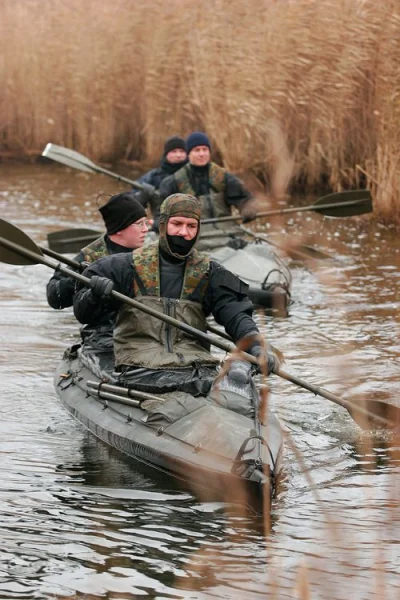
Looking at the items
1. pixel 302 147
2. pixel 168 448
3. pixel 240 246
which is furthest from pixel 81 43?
pixel 168 448

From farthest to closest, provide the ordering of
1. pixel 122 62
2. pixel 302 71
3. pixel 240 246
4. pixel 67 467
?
pixel 122 62, pixel 302 71, pixel 240 246, pixel 67 467

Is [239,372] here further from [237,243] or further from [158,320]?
[237,243]

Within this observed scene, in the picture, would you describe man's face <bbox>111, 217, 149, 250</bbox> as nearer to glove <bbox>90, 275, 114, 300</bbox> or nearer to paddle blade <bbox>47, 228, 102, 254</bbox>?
glove <bbox>90, 275, 114, 300</bbox>

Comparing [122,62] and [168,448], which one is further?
[122,62]

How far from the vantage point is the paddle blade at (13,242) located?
747 cm

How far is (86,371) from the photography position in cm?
830

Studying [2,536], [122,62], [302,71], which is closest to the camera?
[2,536]

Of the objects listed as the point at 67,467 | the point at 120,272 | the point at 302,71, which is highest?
the point at 302,71

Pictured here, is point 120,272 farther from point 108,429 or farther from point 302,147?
point 302,147

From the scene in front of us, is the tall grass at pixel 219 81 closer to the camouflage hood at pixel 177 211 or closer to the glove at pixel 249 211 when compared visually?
the glove at pixel 249 211

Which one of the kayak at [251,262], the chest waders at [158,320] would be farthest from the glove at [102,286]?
the kayak at [251,262]

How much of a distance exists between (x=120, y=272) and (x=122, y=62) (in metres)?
12.0

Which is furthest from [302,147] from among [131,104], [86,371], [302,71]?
[86,371]

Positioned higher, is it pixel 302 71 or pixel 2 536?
pixel 302 71
